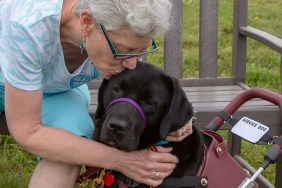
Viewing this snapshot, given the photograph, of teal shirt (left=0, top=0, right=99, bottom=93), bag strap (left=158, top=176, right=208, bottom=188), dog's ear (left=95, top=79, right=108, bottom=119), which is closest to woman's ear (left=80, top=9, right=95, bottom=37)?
teal shirt (left=0, top=0, right=99, bottom=93)

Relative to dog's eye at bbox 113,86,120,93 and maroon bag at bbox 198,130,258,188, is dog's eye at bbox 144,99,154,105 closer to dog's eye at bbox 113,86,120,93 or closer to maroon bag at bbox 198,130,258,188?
dog's eye at bbox 113,86,120,93

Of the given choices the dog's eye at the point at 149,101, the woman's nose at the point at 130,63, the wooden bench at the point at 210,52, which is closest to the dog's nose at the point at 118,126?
the dog's eye at the point at 149,101

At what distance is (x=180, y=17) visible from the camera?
4109mm

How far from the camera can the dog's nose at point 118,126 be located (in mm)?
2443

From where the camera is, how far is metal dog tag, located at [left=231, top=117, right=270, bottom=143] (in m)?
2.63

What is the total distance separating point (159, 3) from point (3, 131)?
125 centimetres

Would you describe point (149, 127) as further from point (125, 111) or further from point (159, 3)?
point (159, 3)

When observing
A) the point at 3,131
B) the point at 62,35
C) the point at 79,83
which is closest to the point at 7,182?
the point at 3,131

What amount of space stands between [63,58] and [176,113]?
0.60m

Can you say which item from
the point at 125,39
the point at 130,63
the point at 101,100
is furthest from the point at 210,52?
the point at 125,39

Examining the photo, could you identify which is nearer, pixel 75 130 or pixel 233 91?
pixel 75 130

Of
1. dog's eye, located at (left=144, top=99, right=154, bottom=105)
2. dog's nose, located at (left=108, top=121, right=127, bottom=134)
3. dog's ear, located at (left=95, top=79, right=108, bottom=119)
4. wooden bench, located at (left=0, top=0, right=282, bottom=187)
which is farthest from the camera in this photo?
wooden bench, located at (left=0, top=0, right=282, bottom=187)

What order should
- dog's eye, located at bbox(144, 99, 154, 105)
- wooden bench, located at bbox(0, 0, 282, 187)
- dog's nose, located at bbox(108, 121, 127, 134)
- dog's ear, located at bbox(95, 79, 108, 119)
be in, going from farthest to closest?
wooden bench, located at bbox(0, 0, 282, 187) → dog's ear, located at bbox(95, 79, 108, 119) → dog's eye, located at bbox(144, 99, 154, 105) → dog's nose, located at bbox(108, 121, 127, 134)

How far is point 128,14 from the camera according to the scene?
2.44 m
